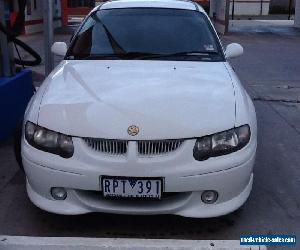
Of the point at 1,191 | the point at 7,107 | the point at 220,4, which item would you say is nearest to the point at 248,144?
the point at 1,191

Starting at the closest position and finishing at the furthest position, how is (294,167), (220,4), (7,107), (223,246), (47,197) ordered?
(223,246), (47,197), (294,167), (7,107), (220,4)

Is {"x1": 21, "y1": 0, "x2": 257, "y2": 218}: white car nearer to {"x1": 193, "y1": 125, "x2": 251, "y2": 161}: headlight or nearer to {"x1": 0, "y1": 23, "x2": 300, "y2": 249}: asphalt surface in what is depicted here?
{"x1": 193, "y1": 125, "x2": 251, "y2": 161}: headlight

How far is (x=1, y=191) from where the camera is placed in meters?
3.79

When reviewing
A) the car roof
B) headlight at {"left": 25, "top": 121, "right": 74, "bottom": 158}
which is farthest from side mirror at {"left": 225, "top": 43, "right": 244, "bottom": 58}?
headlight at {"left": 25, "top": 121, "right": 74, "bottom": 158}

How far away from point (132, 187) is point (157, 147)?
291 mm

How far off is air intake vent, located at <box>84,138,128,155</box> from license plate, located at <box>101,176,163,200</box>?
Answer: 0.16 metres

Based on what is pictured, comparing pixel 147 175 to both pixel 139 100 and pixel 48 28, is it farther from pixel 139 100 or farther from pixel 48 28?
pixel 48 28

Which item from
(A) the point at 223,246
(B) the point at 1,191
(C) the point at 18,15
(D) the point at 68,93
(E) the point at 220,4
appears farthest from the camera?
(E) the point at 220,4

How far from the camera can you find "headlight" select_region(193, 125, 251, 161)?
2.90 metres

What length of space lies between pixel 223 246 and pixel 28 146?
141cm

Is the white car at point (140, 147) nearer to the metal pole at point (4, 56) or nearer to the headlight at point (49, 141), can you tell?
the headlight at point (49, 141)

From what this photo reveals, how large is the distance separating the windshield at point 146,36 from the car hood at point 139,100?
0.88 feet

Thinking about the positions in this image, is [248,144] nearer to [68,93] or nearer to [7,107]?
[68,93]

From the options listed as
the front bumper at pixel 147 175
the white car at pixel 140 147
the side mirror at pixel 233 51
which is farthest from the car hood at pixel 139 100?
the side mirror at pixel 233 51
